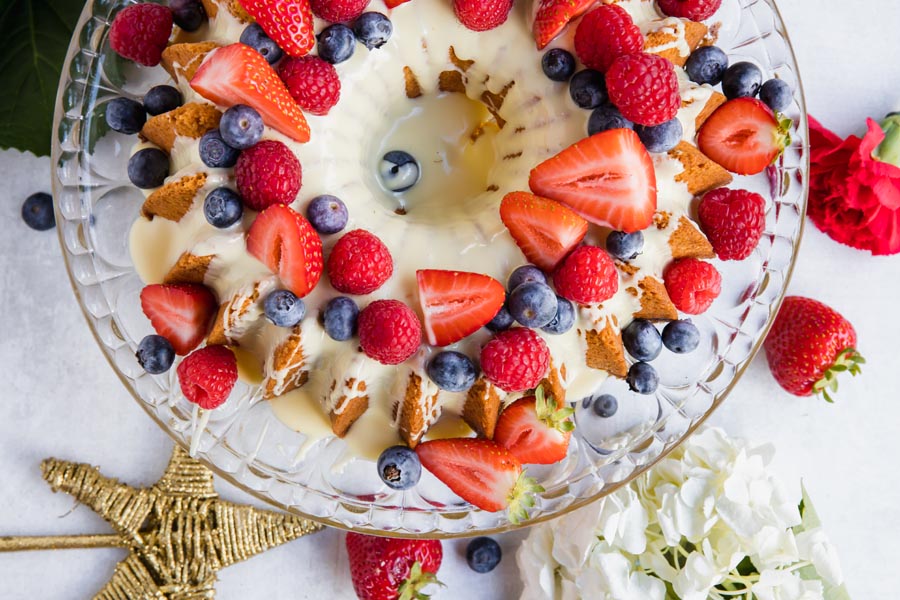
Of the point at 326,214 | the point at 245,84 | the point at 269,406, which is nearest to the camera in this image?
the point at 245,84

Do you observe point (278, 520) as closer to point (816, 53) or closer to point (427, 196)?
point (427, 196)

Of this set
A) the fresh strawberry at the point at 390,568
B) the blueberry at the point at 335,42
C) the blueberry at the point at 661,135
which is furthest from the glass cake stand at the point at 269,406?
the blueberry at the point at 335,42

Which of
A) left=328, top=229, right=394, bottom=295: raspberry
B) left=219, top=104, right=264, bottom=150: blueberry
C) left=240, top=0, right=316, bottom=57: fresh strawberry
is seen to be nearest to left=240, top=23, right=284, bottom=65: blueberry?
left=240, top=0, right=316, bottom=57: fresh strawberry

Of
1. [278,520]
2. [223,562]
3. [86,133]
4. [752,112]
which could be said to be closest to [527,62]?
[752,112]

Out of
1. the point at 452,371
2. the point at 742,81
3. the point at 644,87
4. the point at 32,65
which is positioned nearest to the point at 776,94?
the point at 742,81

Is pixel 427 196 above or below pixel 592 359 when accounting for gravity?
above

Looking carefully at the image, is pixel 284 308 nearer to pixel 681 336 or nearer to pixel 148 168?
pixel 148 168
